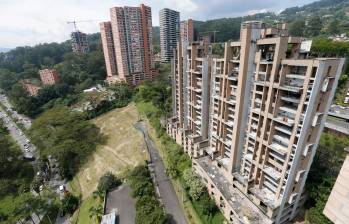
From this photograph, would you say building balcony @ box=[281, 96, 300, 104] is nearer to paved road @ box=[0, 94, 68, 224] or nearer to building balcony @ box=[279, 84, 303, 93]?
building balcony @ box=[279, 84, 303, 93]

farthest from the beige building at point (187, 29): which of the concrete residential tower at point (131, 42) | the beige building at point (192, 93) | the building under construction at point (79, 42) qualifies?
the building under construction at point (79, 42)

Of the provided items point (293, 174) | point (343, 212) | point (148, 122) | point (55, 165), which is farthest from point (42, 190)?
point (343, 212)

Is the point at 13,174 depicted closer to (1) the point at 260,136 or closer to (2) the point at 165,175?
(2) the point at 165,175

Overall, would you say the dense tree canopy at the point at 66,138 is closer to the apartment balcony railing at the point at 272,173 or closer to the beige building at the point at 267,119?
the beige building at the point at 267,119

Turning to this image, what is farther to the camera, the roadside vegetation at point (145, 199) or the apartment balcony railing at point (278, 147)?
the roadside vegetation at point (145, 199)

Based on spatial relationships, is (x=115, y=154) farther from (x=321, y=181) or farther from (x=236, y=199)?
(x=321, y=181)

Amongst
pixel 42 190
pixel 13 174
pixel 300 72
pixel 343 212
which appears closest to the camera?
pixel 343 212

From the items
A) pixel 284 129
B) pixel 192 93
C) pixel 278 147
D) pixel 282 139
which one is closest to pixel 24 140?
pixel 192 93
